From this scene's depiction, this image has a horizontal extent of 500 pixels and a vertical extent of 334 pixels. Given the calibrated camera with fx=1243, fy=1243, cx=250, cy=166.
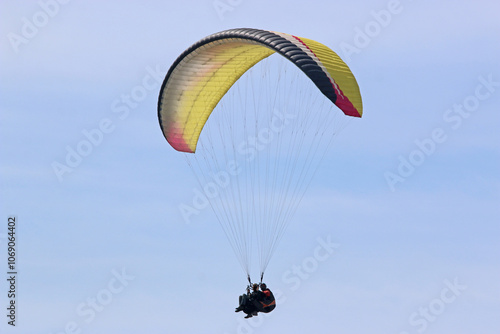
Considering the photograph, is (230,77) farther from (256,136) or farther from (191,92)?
(256,136)

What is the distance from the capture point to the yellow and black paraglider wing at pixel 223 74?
3525 cm

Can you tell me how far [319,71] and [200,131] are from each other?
7.72m

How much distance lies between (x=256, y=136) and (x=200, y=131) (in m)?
6.38

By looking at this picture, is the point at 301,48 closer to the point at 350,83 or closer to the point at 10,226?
the point at 350,83

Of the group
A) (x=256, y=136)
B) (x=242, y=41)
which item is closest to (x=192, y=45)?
(x=242, y=41)

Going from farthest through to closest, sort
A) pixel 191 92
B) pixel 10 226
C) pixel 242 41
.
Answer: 1. pixel 10 226
2. pixel 191 92
3. pixel 242 41

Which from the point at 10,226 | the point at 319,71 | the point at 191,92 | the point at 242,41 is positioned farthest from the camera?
the point at 10,226

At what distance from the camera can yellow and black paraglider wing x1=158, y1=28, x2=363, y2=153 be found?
35.2m

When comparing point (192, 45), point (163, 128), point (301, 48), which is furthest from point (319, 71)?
point (163, 128)

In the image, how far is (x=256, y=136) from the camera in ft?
117

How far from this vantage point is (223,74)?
4053 centimetres

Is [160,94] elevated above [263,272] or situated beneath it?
elevated above

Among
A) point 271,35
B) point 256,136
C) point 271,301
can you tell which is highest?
point 271,35

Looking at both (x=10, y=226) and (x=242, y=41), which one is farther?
(x=10, y=226)
